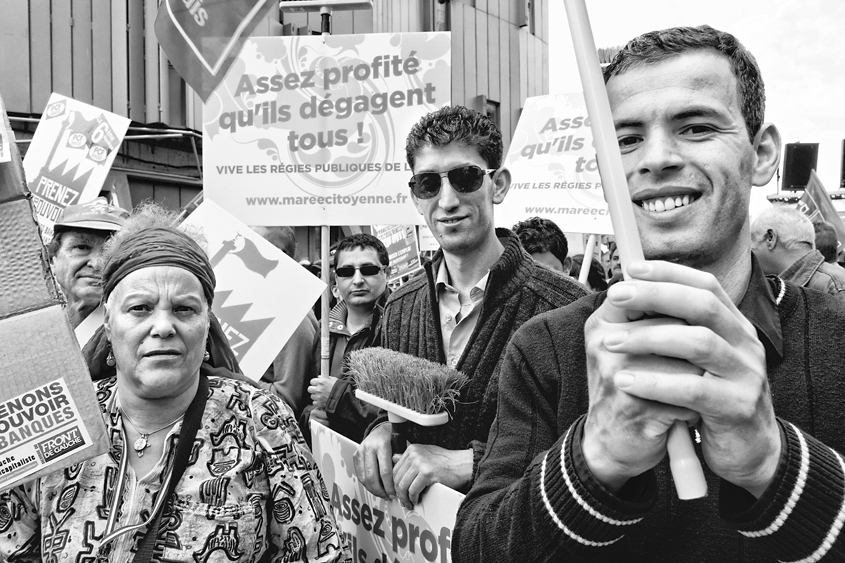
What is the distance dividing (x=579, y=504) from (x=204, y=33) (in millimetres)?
3427

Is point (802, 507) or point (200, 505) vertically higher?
point (802, 507)

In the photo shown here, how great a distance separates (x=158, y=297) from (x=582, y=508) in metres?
1.75

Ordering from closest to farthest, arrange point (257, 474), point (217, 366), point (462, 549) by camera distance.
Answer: point (462, 549)
point (257, 474)
point (217, 366)

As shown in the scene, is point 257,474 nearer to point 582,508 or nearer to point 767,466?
point 582,508

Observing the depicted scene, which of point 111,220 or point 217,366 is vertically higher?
point 111,220

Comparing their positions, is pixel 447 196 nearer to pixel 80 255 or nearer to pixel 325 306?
pixel 325 306

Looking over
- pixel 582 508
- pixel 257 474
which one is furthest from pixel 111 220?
pixel 582 508

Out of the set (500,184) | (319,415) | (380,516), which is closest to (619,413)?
(380,516)

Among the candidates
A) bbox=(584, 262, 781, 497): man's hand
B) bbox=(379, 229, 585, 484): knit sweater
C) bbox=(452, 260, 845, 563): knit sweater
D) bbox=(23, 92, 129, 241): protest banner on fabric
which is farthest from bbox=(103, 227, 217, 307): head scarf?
bbox=(23, 92, 129, 241): protest banner on fabric

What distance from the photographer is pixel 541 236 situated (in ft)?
17.4

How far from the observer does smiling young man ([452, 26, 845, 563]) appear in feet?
2.40

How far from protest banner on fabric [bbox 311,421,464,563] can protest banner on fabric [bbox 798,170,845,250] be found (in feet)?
21.5

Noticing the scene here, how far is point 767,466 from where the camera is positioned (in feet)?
2.59

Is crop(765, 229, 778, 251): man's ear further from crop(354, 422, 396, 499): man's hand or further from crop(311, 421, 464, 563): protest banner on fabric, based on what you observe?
crop(354, 422, 396, 499): man's hand
